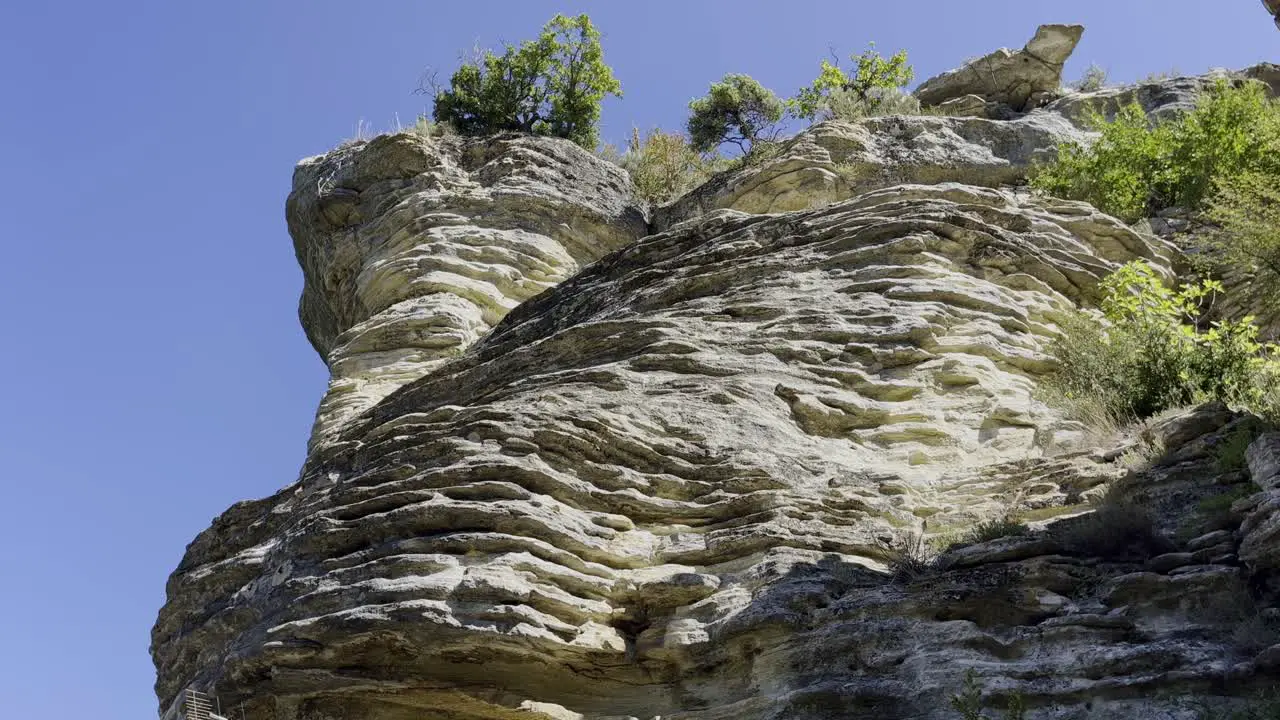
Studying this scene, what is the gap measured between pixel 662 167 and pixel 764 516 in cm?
1278

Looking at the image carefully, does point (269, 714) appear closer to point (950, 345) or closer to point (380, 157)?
point (950, 345)

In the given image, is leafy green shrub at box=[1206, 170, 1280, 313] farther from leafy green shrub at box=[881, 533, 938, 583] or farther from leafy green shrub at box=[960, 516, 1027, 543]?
leafy green shrub at box=[881, 533, 938, 583]

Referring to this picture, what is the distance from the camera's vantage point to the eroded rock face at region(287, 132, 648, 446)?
1694 centimetres

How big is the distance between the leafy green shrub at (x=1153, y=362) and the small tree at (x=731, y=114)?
1213 cm

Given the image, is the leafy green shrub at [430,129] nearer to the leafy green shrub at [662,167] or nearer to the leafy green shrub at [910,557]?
the leafy green shrub at [662,167]

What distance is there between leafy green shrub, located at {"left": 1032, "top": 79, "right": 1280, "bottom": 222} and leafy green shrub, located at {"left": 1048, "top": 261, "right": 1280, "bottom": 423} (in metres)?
4.10

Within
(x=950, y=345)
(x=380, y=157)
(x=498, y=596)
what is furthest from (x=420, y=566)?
(x=380, y=157)

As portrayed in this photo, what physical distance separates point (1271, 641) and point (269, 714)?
6087 mm

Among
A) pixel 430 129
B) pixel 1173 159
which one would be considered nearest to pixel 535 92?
pixel 430 129

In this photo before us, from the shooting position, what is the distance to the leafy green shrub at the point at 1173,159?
15711 millimetres

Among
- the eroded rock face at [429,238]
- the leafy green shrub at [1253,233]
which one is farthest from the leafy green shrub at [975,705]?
the eroded rock face at [429,238]

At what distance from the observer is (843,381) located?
11.5 m

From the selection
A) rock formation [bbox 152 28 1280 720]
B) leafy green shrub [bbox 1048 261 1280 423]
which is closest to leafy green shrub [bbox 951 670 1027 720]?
rock formation [bbox 152 28 1280 720]

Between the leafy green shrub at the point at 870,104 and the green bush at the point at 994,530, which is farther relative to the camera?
the leafy green shrub at the point at 870,104
